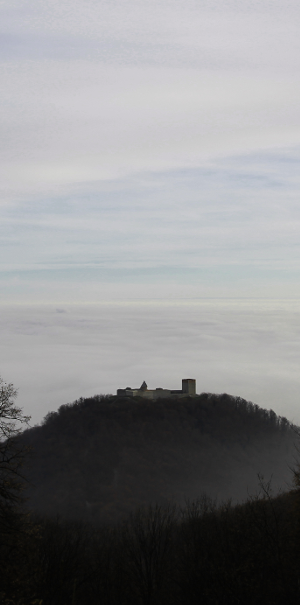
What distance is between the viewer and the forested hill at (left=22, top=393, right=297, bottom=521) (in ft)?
435

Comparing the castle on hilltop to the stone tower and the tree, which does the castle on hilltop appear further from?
the tree

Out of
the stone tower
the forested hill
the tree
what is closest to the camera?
the tree

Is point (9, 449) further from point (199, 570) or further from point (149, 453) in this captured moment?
point (149, 453)

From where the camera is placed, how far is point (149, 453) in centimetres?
15612

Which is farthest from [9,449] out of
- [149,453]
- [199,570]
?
[149,453]

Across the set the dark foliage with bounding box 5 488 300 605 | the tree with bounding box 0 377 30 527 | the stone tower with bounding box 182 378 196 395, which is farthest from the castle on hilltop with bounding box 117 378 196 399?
the tree with bounding box 0 377 30 527

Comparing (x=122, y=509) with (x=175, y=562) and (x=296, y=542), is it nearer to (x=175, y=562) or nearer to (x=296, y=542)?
(x=175, y=562)

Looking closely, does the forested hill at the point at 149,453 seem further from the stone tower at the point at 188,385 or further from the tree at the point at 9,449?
the tree at the point at 9,449

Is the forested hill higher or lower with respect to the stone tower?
lower

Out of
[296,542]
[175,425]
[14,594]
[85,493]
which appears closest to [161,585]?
[296,542]

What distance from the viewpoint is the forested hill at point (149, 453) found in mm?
132500

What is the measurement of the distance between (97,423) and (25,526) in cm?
14683

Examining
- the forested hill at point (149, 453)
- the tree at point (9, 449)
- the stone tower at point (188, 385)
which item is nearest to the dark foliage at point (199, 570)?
the tree at point (9, 449)

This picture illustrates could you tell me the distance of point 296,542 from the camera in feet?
92.3
